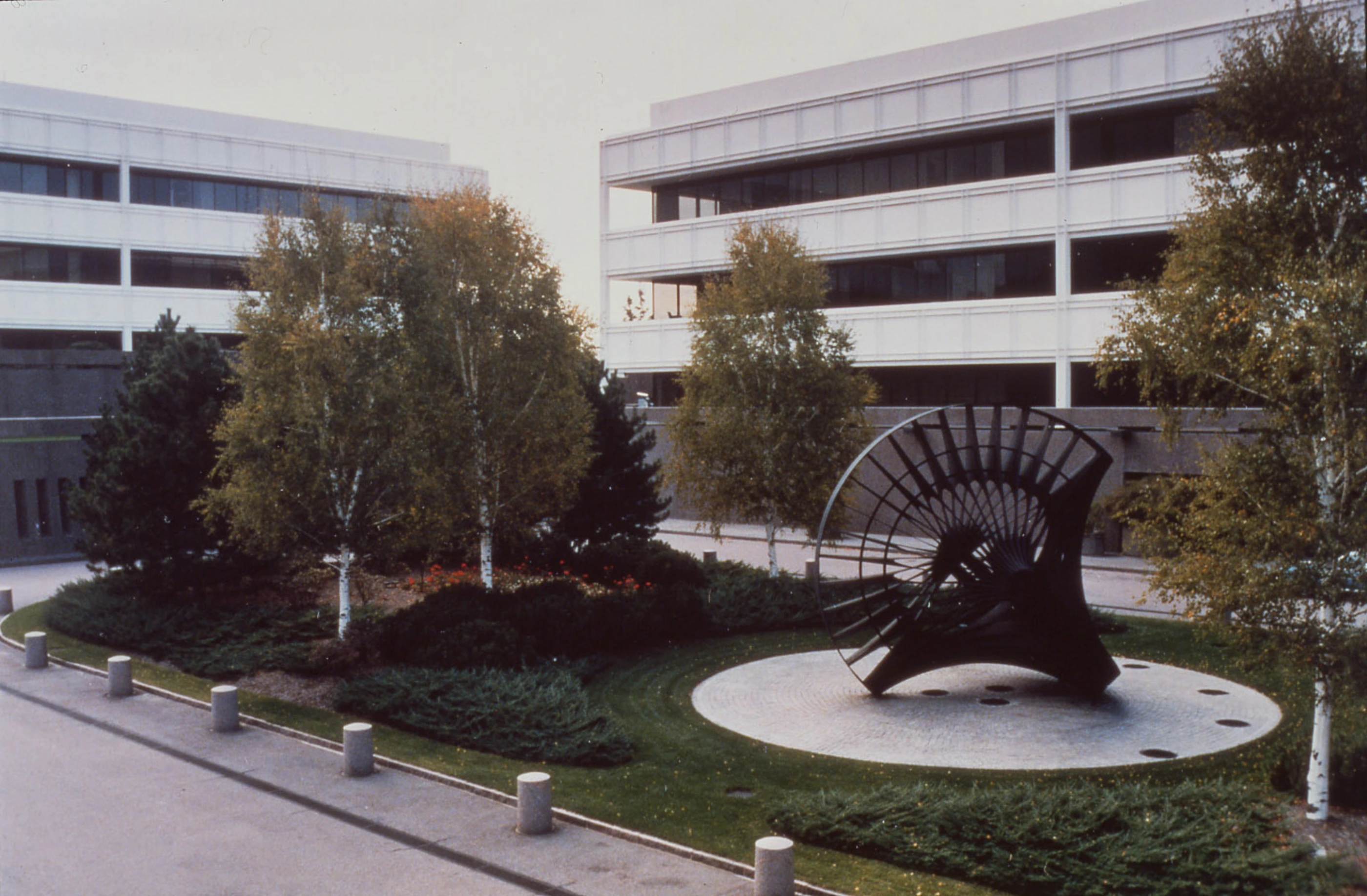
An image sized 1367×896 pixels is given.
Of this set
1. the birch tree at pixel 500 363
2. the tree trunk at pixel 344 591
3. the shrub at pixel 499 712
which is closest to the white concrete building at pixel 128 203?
the birch tree at pixel 500 363

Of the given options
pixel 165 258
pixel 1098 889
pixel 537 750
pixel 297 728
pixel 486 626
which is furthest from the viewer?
pixel 165 258

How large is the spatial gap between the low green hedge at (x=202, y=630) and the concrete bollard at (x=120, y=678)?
143 cm

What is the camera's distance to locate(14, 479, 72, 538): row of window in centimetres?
3631

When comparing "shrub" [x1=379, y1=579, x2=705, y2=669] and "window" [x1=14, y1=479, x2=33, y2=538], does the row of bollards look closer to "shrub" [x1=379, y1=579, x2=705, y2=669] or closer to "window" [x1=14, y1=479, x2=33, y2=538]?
"shrub" [x1=379, y1=579, x2=705, y2=669]

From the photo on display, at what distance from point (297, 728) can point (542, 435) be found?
777 centimetres

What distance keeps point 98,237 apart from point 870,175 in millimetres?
29181

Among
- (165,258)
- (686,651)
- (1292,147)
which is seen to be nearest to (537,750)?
(686,651)

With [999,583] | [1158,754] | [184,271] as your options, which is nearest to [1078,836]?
[1158,754]

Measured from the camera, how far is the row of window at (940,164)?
34375 mm

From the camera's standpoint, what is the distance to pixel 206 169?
47.4 m

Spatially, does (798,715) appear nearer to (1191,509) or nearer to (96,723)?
(1191,509)

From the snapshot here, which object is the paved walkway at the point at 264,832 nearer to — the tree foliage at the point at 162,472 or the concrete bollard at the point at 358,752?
the concrete bollard at the point at 358,752

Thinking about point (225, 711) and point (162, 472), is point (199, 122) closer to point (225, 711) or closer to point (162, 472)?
point (162, 472)

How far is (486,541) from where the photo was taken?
77.4 ft
